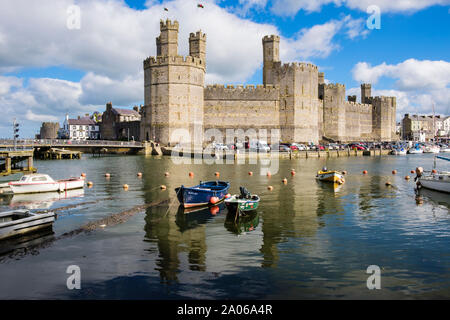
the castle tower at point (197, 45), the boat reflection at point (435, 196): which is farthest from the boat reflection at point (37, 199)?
the castle tower at point (197, 45)

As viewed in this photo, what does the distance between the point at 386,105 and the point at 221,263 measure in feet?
323

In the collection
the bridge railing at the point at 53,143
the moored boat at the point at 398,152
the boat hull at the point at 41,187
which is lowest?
the boat hull at the point at 41,187

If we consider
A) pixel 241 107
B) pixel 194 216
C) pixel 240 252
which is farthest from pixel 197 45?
pixel 240 252

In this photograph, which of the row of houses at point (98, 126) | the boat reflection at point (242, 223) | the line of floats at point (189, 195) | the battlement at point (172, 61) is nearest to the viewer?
the line of floats at point (189, 195)

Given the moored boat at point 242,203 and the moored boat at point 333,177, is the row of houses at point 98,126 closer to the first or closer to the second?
the moored boat at point 333,177

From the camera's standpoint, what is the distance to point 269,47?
74625 mm

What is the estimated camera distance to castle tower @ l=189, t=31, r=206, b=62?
70688 mm

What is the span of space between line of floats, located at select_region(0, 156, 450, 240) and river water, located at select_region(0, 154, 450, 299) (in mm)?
614

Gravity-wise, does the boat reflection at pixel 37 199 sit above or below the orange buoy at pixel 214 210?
above

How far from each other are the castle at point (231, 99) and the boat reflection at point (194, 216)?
47.9 metres

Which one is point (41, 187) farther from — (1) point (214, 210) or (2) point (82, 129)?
(2) point (82, 129)

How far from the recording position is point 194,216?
17984 millimetres

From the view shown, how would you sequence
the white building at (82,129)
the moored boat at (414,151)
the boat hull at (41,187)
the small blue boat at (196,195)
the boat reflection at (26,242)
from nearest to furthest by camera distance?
the boat reflection at (26,242) → the small blue boat at (196,195) → the boat hull at (41,187) → the moored boat at (414,151) → the white building at (82,129)

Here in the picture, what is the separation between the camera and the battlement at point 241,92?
72188 mm
